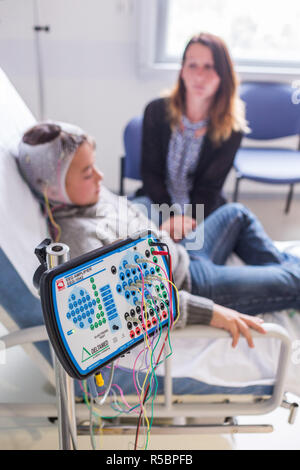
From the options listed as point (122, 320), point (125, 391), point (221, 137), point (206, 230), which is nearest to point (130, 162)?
point (221, 137)

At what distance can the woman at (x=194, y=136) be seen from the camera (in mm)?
1696

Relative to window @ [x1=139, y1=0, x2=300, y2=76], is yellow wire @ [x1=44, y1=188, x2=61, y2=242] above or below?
below

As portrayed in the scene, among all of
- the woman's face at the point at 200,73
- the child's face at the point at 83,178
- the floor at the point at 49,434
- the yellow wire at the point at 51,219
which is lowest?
the floor at the point at 49,434

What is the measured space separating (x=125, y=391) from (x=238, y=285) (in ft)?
1.36

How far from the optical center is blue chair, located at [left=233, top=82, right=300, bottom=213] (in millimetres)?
2266

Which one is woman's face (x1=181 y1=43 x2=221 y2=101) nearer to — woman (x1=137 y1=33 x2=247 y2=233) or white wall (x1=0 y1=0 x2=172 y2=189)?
woman (x1=137 y1=33 x2=247 y2=233)

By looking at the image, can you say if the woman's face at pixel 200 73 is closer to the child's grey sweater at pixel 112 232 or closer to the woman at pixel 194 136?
the woman at pixel 194 136

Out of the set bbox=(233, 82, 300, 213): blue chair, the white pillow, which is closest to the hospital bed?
the white pillow

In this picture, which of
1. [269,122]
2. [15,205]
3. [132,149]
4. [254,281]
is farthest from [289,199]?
[15,205]

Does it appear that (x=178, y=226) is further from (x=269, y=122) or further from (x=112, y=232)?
(x=269, y=122)

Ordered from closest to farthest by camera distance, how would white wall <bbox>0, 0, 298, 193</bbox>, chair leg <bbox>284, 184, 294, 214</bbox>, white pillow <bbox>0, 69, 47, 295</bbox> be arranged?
white pillow <bbox>0, 69, 47, 295</bbox> → white wall <bbox>0, 0, 298, 193</bbox> → chair leg <bbox>284, 184, 294, 214</bbox>

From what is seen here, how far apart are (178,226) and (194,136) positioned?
1.65ft

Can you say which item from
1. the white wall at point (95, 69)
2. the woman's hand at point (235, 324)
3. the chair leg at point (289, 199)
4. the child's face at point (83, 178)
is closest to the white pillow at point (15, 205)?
the child's face at point (83, 178)

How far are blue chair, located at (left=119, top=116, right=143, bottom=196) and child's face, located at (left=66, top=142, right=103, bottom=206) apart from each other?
882 mm
